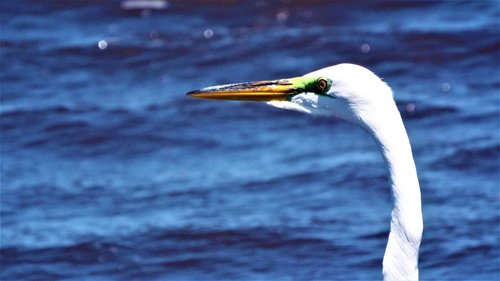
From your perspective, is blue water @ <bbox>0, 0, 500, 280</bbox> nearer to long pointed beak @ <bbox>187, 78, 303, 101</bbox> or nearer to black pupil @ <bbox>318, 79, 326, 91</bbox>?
long pointed beak @ <bbox>187, 78, 303, 101</bbox>

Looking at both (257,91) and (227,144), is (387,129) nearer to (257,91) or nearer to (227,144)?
(257,91)

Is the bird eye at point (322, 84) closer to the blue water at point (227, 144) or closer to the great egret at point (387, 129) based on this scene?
the great egret at point (387, 129)

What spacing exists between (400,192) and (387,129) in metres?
0.26

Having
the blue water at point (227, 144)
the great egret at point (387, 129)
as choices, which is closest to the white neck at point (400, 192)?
the great egret at point (387, 129)

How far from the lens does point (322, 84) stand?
190 inches

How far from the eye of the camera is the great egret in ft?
15.0

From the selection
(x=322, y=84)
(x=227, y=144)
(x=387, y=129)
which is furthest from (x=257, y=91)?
(x=227, y=144)

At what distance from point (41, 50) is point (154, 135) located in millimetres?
2340

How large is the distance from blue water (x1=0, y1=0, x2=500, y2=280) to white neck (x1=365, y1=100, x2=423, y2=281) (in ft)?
8.96

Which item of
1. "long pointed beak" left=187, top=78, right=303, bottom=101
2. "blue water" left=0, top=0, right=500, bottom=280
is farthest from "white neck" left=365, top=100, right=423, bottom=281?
"blue water" left=0, top=0, right=500, bottom=280

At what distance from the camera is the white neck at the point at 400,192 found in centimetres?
457

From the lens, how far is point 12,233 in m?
8.36

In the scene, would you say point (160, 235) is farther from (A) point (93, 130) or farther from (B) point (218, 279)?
(A) point (93, 130)

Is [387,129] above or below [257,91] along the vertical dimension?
below
